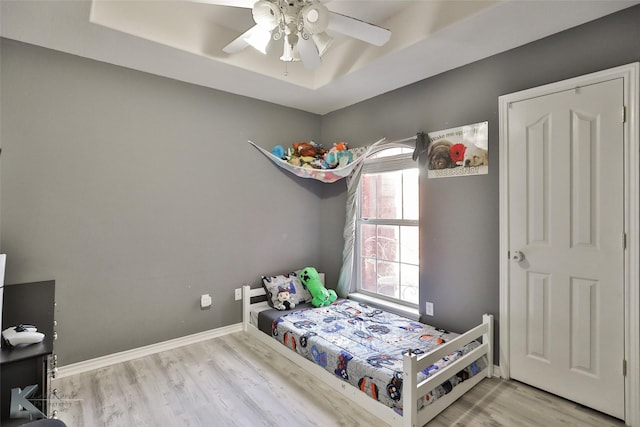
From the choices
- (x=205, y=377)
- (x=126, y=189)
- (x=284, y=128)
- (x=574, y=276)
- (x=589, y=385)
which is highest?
(x=284, y=128)

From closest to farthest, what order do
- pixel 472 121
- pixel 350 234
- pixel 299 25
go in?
pixel 299 25 → pixel 472 121 → pixel 350 234

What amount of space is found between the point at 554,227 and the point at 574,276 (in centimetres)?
33

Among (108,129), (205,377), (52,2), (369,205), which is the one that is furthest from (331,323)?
(52,2)

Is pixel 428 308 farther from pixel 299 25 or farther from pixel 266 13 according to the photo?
pixel 266 13

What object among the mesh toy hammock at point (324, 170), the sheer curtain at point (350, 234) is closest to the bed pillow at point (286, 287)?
the sheer curtain at point (350, 234)

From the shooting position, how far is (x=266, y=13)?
64.9 inches

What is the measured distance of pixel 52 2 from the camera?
1.89 m

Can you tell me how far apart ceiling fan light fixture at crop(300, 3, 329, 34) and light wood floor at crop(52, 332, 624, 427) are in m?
2.26

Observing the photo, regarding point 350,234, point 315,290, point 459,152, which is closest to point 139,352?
point 315,290

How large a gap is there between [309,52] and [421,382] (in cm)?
215

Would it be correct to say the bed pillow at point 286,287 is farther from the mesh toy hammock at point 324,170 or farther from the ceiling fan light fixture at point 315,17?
the ceiling fan light fixture at point 315,17

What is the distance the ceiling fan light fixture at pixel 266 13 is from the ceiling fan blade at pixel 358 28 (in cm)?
30

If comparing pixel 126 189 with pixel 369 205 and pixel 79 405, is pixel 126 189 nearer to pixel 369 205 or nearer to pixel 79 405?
pixel 79 405

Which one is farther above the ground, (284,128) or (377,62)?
(377,62)
